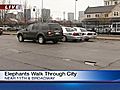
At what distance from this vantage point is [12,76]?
3.39m

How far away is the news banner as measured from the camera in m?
3.28

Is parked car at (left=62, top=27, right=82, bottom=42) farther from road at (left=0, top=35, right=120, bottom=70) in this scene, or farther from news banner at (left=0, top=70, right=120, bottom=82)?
news banner at (left=0, top=70, right=120, bottom=82)

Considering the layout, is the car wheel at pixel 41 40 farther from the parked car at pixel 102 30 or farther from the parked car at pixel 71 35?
the parked car at pixel 102 30

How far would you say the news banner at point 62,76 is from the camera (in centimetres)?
328

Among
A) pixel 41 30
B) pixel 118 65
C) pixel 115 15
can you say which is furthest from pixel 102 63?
pixel 115 15

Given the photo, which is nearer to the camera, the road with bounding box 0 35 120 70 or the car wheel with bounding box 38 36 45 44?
the road with bounding box 0 35 120 70

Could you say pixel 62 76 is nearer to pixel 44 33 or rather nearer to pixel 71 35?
pixel 44 33

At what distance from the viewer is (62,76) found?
339 centimetres

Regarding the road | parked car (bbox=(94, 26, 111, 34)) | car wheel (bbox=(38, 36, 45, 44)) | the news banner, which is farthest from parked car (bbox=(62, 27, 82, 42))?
the news banner

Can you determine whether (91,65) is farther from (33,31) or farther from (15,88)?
(33,31)

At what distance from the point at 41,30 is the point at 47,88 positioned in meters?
17.6

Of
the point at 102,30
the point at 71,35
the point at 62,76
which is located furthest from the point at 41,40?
the point at 102,30

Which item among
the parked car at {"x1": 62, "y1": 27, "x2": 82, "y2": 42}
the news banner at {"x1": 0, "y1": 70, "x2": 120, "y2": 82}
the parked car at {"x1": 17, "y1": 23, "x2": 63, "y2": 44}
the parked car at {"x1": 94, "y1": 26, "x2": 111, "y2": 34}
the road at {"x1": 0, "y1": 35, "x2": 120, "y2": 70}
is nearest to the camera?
the news banner at {"x1": 0, "y1": 70, "x2": 120, "y2": 82}

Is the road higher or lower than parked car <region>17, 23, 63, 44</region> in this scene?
lower
